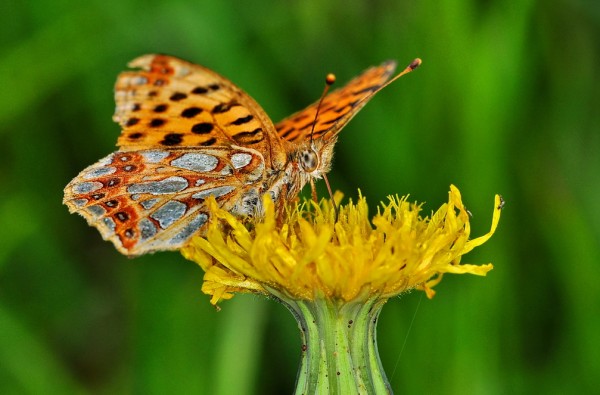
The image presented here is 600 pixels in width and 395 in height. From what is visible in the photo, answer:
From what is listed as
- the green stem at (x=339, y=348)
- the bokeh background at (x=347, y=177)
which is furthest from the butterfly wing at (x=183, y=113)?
the bokeh background at (x=347, y=177)

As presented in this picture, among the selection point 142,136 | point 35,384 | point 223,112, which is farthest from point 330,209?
point 35,384

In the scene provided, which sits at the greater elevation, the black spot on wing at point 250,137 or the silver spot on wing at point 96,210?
the black spot on wing at point 250,137

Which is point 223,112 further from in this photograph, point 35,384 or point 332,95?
point 35,384

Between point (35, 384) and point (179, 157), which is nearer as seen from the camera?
point (179, 157)

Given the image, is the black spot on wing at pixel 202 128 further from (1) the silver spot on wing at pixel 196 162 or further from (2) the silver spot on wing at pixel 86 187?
(2) the silver spot on wing at pixel 86 187

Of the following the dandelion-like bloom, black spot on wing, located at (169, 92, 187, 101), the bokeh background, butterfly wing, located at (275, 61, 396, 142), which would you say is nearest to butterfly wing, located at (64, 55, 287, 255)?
black spot on wing, located at (169, 92, 187, 101)

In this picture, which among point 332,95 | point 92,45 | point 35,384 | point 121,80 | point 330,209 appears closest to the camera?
point 330,209

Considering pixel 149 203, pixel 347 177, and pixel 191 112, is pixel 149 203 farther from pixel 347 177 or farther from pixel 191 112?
pixel 347 177

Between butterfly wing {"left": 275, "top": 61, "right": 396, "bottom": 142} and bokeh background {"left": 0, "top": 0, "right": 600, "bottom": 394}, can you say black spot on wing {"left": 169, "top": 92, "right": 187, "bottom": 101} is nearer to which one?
butterfly wing {"left": 275, "top": 61, "right": 396, "bottom": 142}
